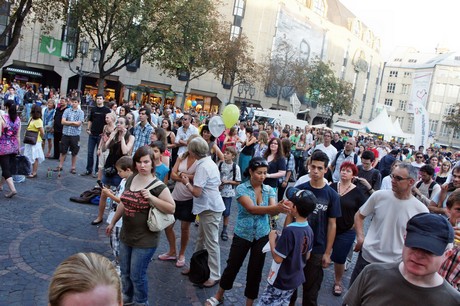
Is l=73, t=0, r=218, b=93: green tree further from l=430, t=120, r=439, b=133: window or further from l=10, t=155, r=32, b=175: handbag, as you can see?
l=430, t=120, r=439, b=133: window

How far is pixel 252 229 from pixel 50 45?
2341cm

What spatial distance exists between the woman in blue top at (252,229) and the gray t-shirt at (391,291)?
1.78m

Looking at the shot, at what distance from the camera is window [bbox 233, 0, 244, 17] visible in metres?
45.9

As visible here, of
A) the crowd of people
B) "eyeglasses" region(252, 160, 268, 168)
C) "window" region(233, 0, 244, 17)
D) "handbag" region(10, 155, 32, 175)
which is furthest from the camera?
"window" region(233, 0, 244, 17)

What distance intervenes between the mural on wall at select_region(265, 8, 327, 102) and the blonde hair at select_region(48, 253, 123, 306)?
1799 inches

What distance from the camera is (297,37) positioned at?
51250mm

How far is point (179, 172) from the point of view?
5148 mm

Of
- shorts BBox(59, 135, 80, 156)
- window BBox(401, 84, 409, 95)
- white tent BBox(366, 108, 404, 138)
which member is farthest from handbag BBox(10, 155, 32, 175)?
window BBox(401, 84, 409, 95)

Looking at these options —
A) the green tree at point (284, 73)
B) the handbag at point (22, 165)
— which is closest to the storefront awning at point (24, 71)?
the green tree at point (284, 73)

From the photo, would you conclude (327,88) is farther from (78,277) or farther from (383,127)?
(78,277)

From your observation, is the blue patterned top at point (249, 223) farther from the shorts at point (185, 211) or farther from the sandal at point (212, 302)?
the shorts at point (185, 211)

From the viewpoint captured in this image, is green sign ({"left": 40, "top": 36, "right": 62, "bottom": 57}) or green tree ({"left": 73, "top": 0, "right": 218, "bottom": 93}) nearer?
green tree ({"left": 73, "top": 0, "right": 218, "bottom": 93})

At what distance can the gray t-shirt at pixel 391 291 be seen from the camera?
77.0 inches

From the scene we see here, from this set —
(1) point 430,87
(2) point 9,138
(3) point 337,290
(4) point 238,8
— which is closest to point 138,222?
(3) point 337,290
